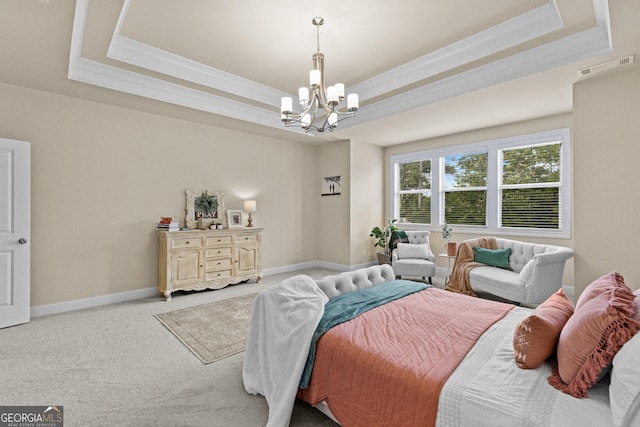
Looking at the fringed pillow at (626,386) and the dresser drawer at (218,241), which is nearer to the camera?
the fringed pillow at (626,386)

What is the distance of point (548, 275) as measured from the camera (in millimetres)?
3742

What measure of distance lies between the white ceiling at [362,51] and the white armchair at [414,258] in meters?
2.14

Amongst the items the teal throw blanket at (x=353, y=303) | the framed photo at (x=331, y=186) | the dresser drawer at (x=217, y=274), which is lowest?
the dresser drawer at (x=217, y=274)

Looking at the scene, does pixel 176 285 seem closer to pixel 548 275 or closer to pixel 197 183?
pixel 197 183

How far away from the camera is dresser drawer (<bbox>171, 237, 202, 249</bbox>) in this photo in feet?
14.9

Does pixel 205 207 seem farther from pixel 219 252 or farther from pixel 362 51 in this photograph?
pixel 362 51

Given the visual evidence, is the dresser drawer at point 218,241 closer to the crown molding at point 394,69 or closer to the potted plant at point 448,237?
the crown molding at point 394,69

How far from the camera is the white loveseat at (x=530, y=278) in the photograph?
369 centimetres

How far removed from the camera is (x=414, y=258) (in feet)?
17.8

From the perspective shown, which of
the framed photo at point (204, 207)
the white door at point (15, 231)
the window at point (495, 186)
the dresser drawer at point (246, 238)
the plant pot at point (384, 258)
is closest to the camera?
the white door at point (15, 231)

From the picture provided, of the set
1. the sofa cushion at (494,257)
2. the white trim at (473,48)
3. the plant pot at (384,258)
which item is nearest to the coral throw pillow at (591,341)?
the white trim at (473,48)

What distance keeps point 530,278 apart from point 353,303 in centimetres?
267

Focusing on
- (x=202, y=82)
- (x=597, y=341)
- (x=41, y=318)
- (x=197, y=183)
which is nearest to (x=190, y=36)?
(x=202, y=82)
